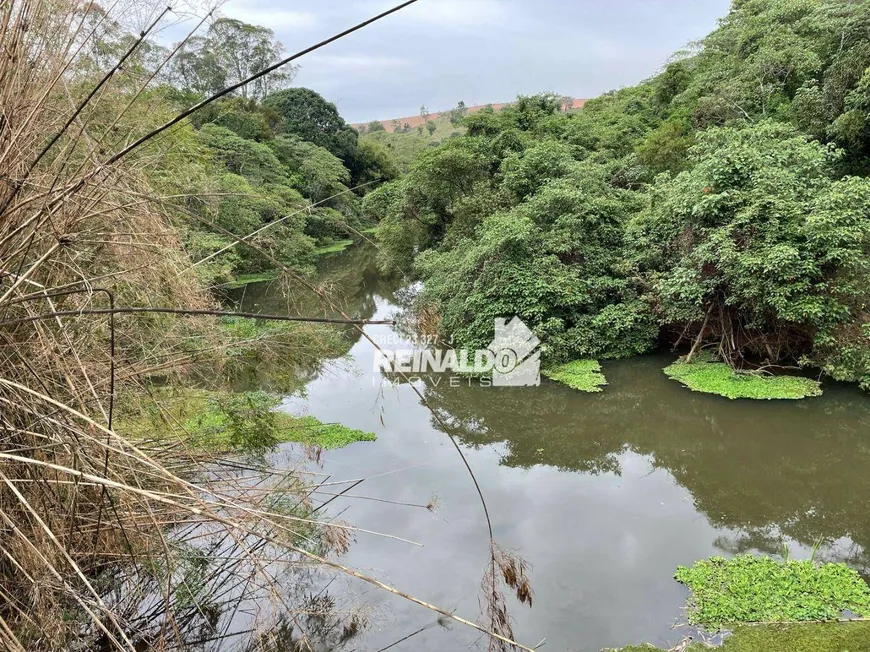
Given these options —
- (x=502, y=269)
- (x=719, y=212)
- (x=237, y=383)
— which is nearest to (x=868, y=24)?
(x=719, y=212)

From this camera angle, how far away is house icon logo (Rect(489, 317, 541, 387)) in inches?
302

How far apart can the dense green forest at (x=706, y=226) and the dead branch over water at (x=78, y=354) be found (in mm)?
5904

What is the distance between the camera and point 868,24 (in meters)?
8.06

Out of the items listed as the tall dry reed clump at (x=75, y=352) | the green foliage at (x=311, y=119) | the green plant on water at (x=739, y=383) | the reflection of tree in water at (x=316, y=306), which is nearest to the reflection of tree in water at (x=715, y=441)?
the green plant on water at (x=739, y=383)

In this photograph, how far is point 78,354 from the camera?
5.79 feet

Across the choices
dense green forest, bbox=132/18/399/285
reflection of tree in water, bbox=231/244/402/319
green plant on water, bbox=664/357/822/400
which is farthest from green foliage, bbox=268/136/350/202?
green plant on water, bbox=664/357/822/400

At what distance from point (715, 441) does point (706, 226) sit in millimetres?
2937

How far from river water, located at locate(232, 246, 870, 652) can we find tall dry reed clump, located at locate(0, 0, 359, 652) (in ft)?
2.38

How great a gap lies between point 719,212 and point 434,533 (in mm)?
5424

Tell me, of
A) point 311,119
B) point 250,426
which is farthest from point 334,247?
point 250,426

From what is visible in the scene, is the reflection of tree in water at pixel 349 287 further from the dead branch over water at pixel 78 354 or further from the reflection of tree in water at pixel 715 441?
the dead branch over water at pixel 78 354

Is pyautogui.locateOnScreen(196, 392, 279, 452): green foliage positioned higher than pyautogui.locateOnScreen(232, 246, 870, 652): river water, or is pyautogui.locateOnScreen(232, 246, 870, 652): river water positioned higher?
pyautogui.locateOnScreen(196, 392, 279, 452): green foliage
